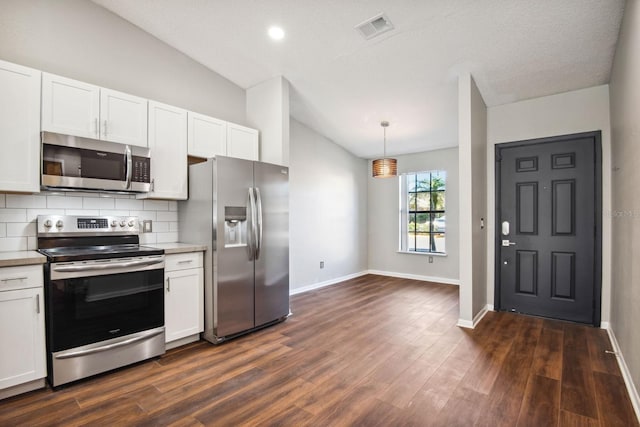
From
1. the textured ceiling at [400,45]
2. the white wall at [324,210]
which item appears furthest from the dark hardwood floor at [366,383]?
the textured ceiling at [400,45]

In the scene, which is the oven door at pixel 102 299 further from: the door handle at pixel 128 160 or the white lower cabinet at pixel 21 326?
the door handle at pixel 128 160

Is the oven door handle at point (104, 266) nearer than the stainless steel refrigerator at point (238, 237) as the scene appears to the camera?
Yes

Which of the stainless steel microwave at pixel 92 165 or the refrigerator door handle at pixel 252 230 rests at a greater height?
the stainless steel microwave at pixel 92 165

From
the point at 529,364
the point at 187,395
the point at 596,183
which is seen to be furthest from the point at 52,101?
the point at 596,183

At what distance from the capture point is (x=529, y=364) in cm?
266

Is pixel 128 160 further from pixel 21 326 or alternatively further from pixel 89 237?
pixel 21 326

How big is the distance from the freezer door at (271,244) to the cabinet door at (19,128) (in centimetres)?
182

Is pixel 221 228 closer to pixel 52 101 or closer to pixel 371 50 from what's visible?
pixel 52 101

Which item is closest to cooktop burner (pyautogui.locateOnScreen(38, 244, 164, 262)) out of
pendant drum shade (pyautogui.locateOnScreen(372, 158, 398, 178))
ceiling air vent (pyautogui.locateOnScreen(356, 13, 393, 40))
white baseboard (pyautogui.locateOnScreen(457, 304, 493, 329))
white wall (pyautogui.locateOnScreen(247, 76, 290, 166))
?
white wall (pyautogui.locateOnScreen(247, 76, 290, 166))

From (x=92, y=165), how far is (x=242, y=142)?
5.42 ft

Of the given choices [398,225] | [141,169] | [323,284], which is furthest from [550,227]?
[141,169]

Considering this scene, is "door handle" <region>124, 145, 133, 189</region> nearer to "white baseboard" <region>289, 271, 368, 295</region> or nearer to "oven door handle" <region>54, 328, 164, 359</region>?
"oven door handle" <region>54, 328, 164, 359</region>

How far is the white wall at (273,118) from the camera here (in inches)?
159

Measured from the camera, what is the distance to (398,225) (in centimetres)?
664
